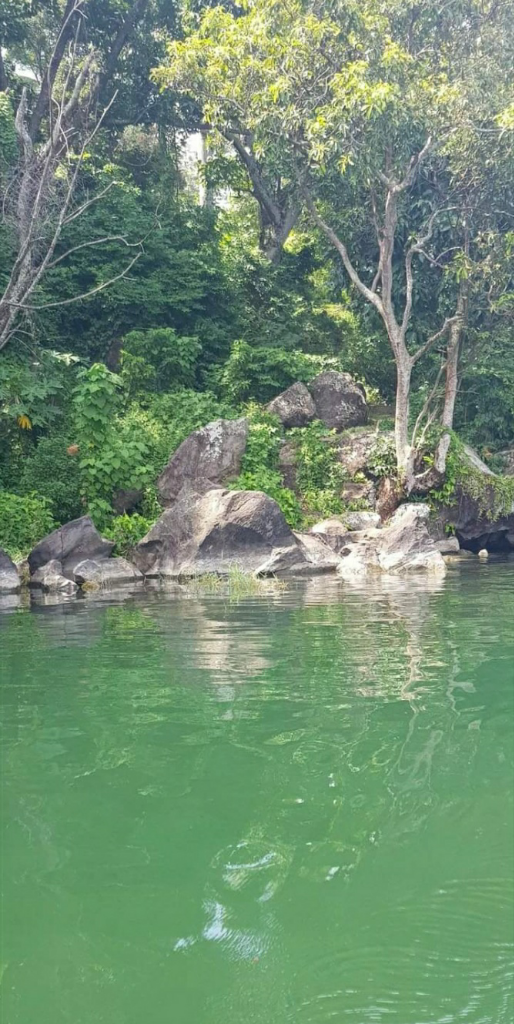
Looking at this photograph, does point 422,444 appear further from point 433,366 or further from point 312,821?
point 312,821

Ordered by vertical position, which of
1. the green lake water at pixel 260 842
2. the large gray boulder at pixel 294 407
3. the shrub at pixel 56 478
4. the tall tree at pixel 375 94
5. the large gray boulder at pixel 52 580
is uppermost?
the tall tree at pixel 375 94

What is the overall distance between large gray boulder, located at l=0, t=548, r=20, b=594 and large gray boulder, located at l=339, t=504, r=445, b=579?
472 cm

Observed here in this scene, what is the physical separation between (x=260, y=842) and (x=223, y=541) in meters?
9.94

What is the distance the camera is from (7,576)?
36.4 ft

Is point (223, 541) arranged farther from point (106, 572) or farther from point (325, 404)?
point (325, 404)

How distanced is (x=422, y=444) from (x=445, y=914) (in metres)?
14.1

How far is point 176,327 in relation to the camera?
65.1 feet

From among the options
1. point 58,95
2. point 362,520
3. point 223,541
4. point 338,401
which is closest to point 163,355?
point 338,401

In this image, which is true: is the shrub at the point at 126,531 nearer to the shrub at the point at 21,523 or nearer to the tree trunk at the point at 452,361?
the shrub at the point at 21,523

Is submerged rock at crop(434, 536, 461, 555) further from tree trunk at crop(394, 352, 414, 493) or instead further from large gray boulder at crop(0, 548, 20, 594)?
large gray boulder at crop(0, 548, 20, 594)

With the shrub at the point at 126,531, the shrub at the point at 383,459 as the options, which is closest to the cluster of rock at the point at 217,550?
the shrub at the point at 126,531

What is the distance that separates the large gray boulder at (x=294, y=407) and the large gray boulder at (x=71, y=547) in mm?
6083

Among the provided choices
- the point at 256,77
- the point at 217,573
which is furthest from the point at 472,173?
the point at 217,573

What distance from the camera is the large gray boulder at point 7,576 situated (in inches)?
431
